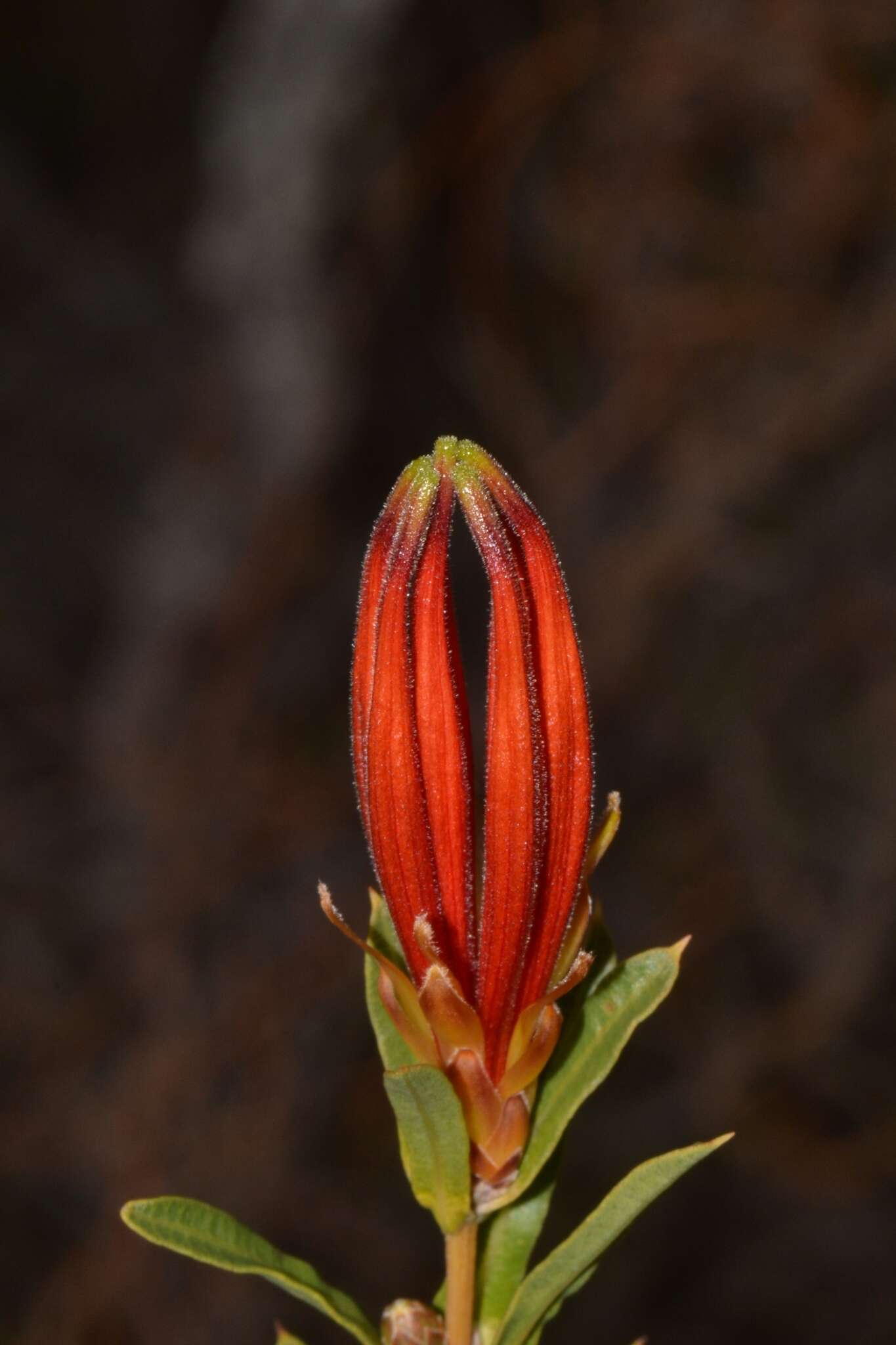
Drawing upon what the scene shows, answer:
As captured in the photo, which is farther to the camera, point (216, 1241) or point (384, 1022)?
point (384, 1022)

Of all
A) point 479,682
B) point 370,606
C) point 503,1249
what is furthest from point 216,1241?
point 479,682

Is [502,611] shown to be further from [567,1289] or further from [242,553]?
[242,553]

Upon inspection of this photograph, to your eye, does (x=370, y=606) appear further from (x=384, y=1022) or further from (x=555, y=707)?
(x=384, y=1022)

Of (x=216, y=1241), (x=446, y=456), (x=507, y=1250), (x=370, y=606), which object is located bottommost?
(x=507, y=1250)

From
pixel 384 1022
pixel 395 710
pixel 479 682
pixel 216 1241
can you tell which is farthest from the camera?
pixel 479 682

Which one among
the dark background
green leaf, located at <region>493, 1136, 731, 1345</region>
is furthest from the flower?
the dark background

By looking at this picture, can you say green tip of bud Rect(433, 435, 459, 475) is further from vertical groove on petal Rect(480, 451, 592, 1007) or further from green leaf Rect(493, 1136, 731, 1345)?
green leaf Rect(493, 1136, 731, 1345)
